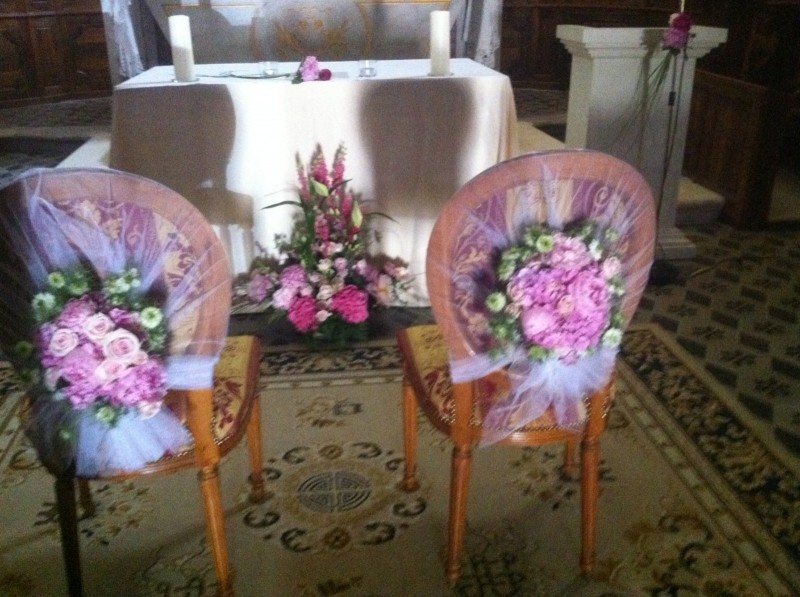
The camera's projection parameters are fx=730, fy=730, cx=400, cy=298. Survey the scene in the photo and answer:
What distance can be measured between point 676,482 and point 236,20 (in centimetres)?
365

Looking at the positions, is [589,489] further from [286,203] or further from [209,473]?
[286,203]

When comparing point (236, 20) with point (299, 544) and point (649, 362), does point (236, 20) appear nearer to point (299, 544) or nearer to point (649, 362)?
point (649, 362)

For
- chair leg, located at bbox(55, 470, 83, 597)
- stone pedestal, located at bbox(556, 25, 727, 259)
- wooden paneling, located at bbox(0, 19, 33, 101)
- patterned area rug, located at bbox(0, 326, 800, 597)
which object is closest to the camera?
chair leg, located at bbox(55, 470, 83, 597)

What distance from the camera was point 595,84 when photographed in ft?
11.0

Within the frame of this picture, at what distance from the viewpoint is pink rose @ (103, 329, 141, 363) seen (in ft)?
4.14

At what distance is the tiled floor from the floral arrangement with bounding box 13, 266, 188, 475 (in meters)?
1.91

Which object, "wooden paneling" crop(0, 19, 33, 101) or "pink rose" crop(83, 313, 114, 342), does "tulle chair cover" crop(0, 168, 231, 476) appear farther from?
"wooden paneling" crop(0, 19, 33, 101)

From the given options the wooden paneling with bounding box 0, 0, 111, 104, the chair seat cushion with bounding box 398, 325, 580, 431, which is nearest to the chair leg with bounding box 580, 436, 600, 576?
the chair seat cushion with bounding box 398, 325, 580, 431

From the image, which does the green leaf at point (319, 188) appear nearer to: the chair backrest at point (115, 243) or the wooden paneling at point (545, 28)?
the chair backrest at point (115, 243)

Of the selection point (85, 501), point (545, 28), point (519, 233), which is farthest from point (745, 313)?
point (545, 28)

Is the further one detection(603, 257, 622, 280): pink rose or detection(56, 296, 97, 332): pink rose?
detection(603, 257, 622, 280): pink rose

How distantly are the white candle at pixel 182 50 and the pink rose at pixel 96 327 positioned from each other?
1653 mm

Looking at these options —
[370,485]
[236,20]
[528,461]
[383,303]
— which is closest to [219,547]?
[370,485]

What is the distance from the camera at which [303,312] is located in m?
2.71
